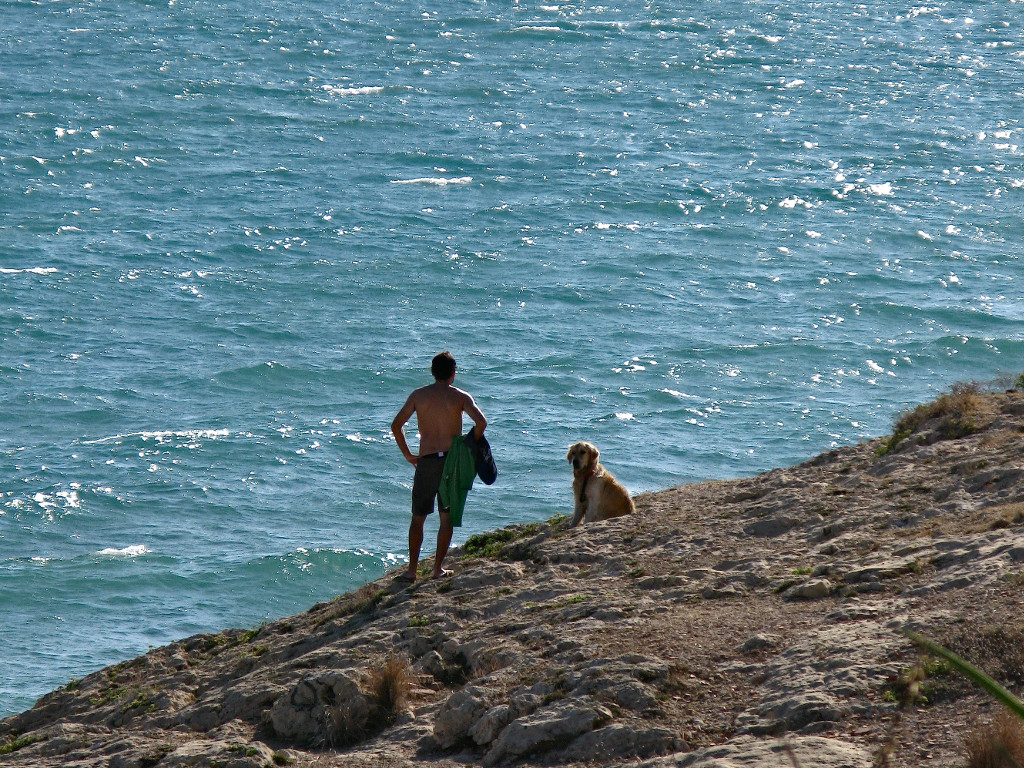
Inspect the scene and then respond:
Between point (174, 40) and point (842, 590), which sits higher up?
point (174, 40)

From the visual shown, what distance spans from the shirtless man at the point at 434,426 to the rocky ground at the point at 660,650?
729 millimetres

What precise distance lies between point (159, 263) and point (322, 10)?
3713 cm

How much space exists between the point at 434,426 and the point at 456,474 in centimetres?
44

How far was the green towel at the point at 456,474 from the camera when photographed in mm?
10578

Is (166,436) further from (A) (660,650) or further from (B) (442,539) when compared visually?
(A) (660,650)

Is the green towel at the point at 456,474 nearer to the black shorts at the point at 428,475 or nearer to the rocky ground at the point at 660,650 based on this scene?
the black shorts at the point at 428,475

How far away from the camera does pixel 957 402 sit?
12.6 metres

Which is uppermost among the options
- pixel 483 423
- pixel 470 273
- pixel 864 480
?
pixel 483 423

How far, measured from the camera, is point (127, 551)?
92.6 feet

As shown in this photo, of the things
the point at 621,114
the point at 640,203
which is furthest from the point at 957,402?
the point at 621,114

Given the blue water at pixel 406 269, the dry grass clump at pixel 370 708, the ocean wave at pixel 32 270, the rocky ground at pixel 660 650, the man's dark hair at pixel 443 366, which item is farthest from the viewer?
the ocean wave at pixel 32 270

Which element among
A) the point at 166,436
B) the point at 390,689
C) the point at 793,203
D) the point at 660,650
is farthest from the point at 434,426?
the point at 793,203

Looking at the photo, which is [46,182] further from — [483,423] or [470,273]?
[483,423]

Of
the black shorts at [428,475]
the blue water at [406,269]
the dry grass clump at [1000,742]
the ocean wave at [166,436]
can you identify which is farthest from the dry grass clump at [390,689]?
the ocean wave at [166,436]
